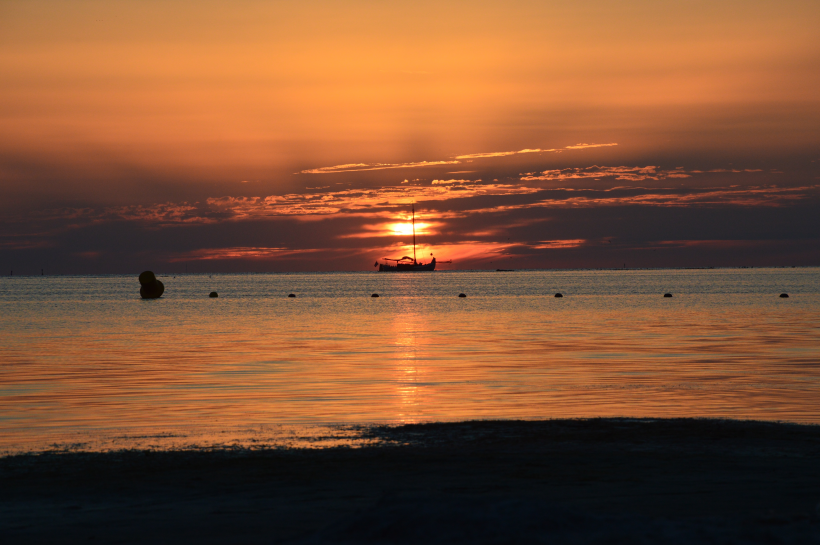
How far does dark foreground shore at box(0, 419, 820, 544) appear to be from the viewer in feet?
24.9

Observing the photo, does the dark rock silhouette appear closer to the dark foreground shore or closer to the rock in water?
the rock in water

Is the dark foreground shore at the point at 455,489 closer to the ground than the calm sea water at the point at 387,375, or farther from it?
farther from it

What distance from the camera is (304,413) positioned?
795 inches

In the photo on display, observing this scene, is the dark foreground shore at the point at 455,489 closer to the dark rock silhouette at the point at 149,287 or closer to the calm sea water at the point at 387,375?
the calm sea water at the point at 387,375

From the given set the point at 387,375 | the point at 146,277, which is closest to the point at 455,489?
the point at 387,375

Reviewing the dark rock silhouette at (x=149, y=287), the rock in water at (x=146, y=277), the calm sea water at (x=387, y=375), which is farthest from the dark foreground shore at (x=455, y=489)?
the rock in water at (x=146, y=277)

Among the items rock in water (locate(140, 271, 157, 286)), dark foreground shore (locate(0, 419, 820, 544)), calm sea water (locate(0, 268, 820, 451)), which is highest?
rock in water (locate(140, 271, 157, 286))

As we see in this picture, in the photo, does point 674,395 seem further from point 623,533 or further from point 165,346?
point 165,346

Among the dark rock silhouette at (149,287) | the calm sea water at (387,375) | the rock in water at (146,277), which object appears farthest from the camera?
the rock in water at (146,277)

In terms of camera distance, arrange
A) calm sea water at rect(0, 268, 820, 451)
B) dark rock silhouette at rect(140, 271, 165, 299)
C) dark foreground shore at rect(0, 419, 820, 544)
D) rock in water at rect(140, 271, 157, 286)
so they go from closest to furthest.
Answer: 1. dark foreground shore at rect(0, 419, 820, 544)
2. calm sea water at rect(0, 268, 820, 451)
3. dark rock silhouette at rect(140, 271, 165, 299)
4. rock in water at rect(140, 271, 157, 286)

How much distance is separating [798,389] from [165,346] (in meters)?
32.1

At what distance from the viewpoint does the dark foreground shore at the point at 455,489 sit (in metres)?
7.59

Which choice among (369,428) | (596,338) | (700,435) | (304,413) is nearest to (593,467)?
(700,435)

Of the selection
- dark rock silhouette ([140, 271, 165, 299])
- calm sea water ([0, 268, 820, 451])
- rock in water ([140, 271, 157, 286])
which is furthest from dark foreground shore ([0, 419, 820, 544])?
rock in water ([140, 271, 157, 286])
